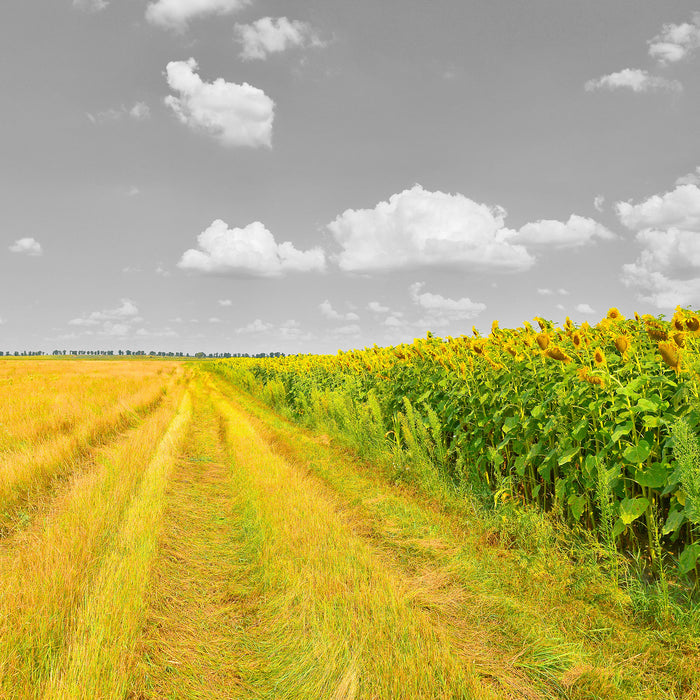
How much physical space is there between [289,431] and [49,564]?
8.11 m

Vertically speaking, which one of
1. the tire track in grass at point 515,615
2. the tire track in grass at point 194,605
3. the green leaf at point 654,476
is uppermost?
the green leaf at point 654,476

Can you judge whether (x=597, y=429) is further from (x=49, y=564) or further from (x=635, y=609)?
(x=49, y=564)

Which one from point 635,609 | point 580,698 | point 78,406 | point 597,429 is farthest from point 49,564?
point 78,406

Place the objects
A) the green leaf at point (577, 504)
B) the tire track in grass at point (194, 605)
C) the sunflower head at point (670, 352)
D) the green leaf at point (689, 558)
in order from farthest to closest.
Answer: the green leaf at point (577, 504), the sunflower head at point (670, 352), the green leaf at point (689, 558), the tire track in grass at point (194, 605)

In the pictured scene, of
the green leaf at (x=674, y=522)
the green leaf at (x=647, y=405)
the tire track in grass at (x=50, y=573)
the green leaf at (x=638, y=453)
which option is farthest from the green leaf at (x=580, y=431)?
the tire track in grass at (x=50, y=573)

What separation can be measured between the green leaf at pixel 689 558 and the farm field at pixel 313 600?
296 mm

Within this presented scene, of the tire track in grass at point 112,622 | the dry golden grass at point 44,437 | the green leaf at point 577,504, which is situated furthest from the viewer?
the dry golden grass at point 44,437

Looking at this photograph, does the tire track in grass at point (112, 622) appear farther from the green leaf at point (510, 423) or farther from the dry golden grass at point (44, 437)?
the green leaf at point (510, 423)

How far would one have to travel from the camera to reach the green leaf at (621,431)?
152 inches

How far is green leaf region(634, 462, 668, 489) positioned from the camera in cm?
374

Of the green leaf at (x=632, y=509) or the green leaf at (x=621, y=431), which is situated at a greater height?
the green leaf at (x=621, y=431)

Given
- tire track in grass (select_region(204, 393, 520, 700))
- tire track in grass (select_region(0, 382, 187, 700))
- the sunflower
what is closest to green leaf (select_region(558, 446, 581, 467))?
the sunflower

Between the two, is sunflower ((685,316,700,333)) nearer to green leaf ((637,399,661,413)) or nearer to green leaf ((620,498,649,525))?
green leaf ((637,399,661,413))

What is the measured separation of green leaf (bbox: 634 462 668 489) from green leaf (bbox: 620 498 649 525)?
14cm
